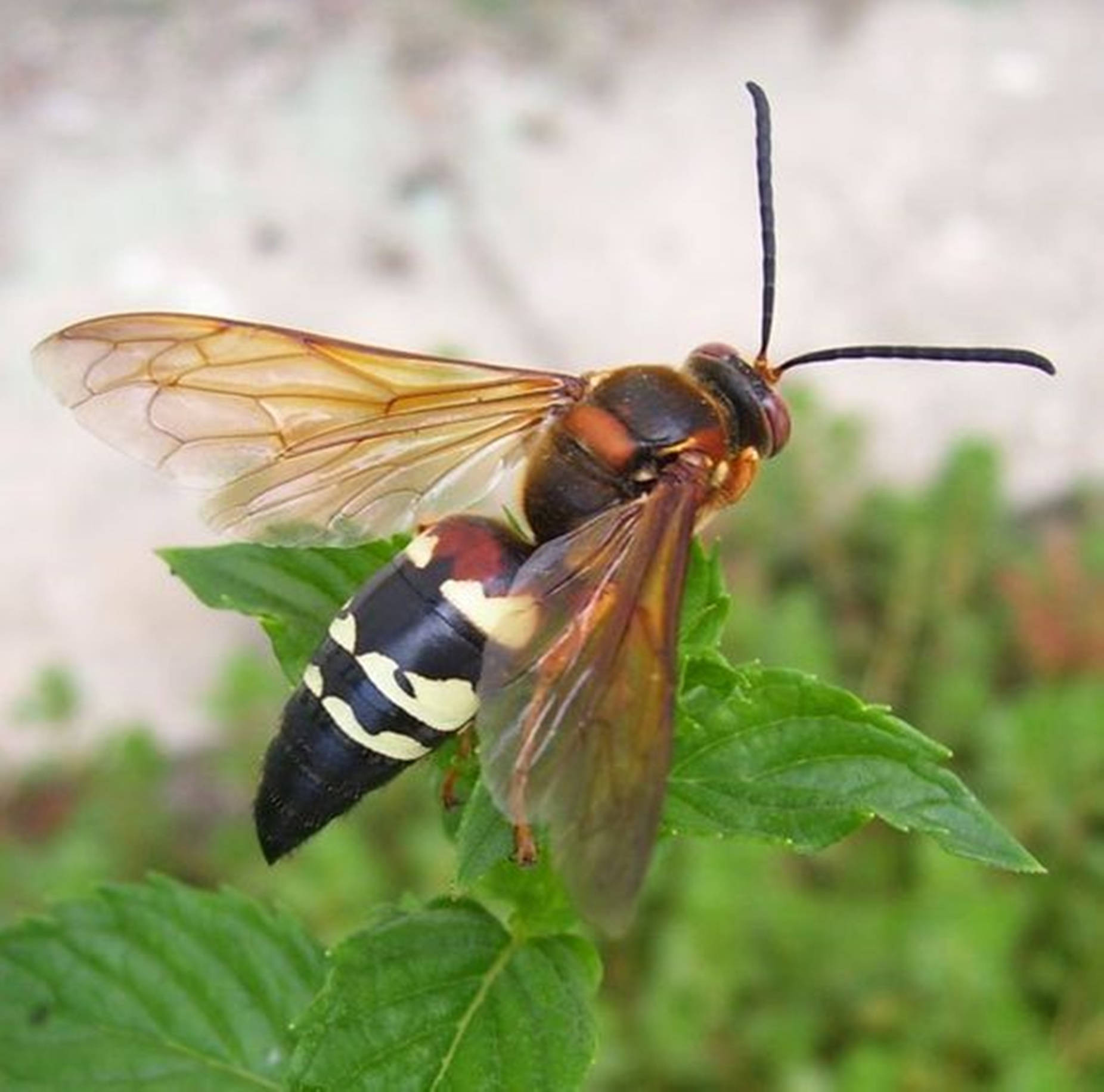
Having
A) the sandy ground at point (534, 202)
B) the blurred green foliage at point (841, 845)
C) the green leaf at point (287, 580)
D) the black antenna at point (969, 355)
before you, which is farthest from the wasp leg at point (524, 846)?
the sandy ground at point (534, 202)

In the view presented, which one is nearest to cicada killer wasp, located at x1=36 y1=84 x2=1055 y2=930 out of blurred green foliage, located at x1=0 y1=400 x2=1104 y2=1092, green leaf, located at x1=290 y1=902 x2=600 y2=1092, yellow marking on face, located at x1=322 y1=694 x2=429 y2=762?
yellow marking on face, located at x1=322 y1=694 x2=429 y2=762

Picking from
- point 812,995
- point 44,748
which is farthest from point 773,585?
point 44,748

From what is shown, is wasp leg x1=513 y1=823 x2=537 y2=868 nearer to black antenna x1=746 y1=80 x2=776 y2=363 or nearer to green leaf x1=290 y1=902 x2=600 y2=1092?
green leaf x1=290 y1=902 x2=600 y2=1092

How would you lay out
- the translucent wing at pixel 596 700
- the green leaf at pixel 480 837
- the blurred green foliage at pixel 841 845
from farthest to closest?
1. the blurred green foliage at pixel 841 845
2. the green leaf at pixel 480 837
3. the translucent wing at pixel 596 700

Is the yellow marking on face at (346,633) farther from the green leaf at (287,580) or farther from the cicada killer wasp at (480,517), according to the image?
the green leaf at (287,580)

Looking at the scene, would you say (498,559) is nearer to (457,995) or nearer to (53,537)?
(457,995)

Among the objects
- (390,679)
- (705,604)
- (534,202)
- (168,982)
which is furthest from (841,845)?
(534,202)
